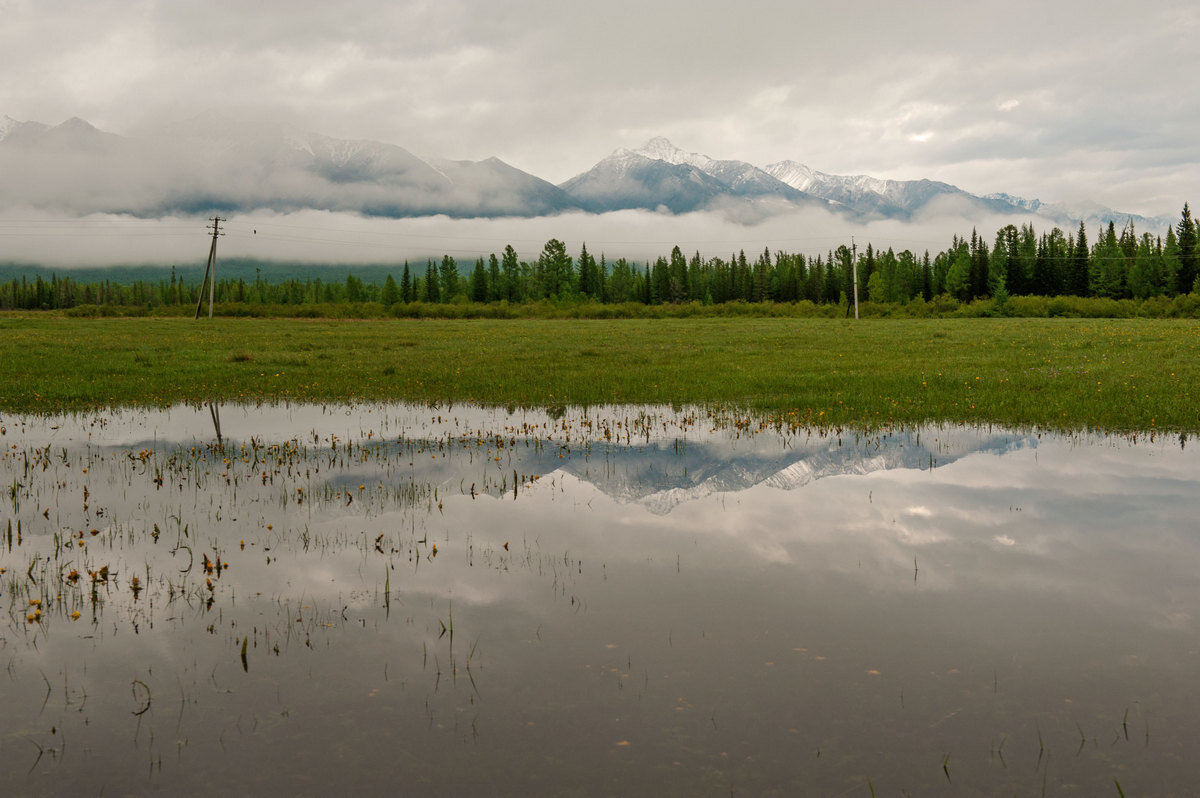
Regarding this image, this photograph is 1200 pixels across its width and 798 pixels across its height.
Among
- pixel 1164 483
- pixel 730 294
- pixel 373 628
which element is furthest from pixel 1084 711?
pixel 730 294

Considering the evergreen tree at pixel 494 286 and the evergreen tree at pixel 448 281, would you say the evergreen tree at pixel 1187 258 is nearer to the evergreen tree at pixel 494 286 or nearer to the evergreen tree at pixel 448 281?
the evergreen tree at pixel 494 286

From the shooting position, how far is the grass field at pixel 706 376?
1952 centimetres

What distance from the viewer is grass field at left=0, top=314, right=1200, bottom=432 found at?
19516mm

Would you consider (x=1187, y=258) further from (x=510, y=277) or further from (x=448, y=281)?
(x=448, y=281)

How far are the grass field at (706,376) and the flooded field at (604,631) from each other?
7516 millimetres

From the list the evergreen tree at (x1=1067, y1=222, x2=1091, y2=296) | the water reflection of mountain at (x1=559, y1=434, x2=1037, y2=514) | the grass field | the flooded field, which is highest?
the evergreen tree at (x1=1067, y1=222, x2=1091, y2=296)

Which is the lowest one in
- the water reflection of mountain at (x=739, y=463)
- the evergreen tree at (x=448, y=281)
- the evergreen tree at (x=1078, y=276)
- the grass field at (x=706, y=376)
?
the water reflection of mountain at (x=739, y=463)

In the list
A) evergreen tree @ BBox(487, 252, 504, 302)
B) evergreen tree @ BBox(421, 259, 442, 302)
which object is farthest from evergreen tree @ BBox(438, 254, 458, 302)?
evergreen tree @ BBox(487, 252, 504, 302)

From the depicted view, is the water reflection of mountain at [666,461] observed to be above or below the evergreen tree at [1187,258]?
below

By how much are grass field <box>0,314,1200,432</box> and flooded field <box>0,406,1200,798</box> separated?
7516mm

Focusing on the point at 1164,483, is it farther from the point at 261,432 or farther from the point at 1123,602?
the point at 261,432

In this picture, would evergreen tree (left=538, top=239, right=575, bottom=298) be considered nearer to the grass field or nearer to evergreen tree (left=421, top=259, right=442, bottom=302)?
evergreen tree (left=421, top=259, right=442, bottom=302)

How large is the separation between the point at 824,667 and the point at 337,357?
34.2m

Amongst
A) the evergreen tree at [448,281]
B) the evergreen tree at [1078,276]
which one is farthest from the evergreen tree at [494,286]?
the evergreen tree at [1078,276]
